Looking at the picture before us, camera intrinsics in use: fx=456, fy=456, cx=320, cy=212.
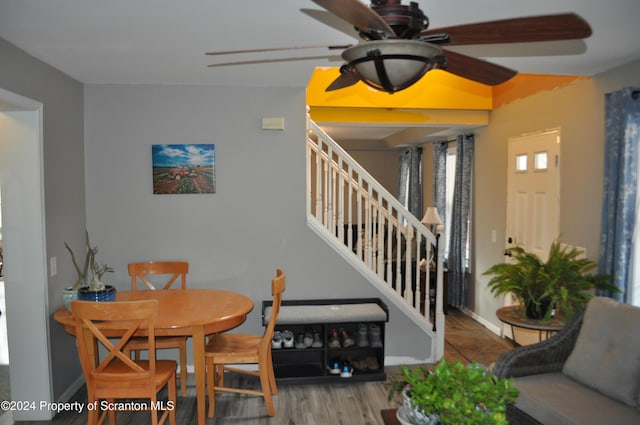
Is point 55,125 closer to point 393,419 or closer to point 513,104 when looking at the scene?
point 393,419

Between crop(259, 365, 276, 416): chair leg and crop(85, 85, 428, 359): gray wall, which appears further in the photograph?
crop(85, 85, 428, 359): gray wall

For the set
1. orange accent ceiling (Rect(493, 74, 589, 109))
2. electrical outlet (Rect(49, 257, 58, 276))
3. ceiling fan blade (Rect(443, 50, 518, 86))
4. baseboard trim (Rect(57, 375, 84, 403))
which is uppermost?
orange accent ceiling (Rect(493, 74, 589, 109))

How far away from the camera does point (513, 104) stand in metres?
4.74

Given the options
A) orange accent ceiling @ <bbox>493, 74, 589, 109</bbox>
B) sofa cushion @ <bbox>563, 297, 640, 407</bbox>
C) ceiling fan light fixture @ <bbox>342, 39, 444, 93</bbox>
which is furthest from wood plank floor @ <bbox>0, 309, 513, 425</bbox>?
orange accent ceiling @ <bbox>493, 74, 589, 109</bbox>

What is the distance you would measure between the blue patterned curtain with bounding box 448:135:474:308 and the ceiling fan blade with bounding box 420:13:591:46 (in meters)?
4.21

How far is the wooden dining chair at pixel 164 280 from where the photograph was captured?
356 centimetres

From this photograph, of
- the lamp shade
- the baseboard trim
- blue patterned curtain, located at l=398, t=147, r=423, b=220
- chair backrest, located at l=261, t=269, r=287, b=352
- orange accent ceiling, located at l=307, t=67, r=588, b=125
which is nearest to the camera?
chair backrest, located at l=261, t=269, r=287, b=352

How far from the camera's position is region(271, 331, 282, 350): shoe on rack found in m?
3.71

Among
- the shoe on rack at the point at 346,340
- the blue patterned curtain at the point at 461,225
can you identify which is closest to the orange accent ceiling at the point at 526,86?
the blue patterned curtain at the point at 461,225

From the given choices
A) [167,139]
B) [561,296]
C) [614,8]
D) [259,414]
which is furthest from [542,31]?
[167,139]

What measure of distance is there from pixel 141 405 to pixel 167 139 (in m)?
2.11

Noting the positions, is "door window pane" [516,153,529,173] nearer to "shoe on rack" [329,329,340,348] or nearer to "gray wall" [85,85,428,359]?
"gray wall" [85,85,428,359]

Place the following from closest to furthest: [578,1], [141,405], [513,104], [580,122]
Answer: [578,1] < [141,405] < [580,122] < [513,104]

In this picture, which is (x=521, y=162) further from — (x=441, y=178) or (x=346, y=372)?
(x=346, y=372)
